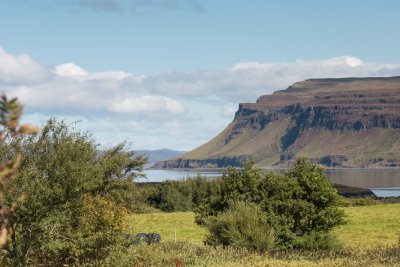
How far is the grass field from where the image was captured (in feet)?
138

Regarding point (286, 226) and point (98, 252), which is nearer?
point (98, 252)

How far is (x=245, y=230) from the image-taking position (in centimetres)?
3059

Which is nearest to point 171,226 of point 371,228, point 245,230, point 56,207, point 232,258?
point 371,228

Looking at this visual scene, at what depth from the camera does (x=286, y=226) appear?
107 ft

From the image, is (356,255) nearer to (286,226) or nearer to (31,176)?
(286,226)

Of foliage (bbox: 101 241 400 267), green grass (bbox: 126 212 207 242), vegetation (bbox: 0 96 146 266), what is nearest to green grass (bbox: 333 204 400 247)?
green grass (bbox: 126 212 207 242)

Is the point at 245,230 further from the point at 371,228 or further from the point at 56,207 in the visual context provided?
the point at 371,228

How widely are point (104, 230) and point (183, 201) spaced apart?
56661mm

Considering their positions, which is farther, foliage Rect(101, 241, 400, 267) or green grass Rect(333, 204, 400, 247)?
green grass Rect(333, 204, 400, 247)

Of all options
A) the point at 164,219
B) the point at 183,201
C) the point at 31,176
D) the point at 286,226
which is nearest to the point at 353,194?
the point at 183,201

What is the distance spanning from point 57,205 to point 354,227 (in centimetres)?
3239

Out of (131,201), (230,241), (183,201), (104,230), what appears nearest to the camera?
(104,230)

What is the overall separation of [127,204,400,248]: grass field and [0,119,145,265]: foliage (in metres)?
13.5

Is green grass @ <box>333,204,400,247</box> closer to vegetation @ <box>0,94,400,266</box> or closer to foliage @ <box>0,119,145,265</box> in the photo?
vegetation @ <box>0,94,400,266</box>
